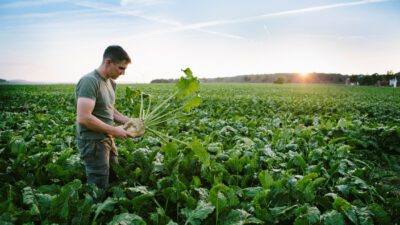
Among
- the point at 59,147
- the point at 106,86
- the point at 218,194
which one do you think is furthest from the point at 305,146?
the point at 59,147

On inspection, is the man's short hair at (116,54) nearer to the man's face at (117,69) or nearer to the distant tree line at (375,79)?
the man's face at (117,69)

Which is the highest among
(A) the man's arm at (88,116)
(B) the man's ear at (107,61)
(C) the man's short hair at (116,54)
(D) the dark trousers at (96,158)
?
(C) the man's short hair at (116,54)

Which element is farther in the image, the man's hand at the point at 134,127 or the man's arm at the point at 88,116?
the man's hand at the point at 134,127

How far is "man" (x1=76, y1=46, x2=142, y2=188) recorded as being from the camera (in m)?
3.22

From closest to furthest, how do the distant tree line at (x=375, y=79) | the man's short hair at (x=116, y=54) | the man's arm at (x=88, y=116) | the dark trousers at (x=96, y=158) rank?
the man's arm at (x=88, y=116) → the man's short hair at (x=116, y=54) → the dark trousers at (x=96, y=158) → the distant tree line at (x=375, y=79)

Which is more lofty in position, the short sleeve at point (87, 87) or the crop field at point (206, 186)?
the short sleeve at point (87, 87)

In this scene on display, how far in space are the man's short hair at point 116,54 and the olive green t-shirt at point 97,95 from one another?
0.26 meters

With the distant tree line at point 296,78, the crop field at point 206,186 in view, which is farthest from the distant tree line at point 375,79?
the crop field at point 206,186

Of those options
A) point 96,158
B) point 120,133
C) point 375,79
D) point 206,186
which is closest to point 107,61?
point 120,133

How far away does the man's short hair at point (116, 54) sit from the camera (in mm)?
3346

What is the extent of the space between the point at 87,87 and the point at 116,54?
47cm

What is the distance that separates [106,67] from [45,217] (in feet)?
5.42

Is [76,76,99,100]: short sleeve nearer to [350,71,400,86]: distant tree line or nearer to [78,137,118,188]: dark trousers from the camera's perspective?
[78,137,118,188]: dark trousers

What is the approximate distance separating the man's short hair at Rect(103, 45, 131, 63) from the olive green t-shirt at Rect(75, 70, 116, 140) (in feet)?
0.84
